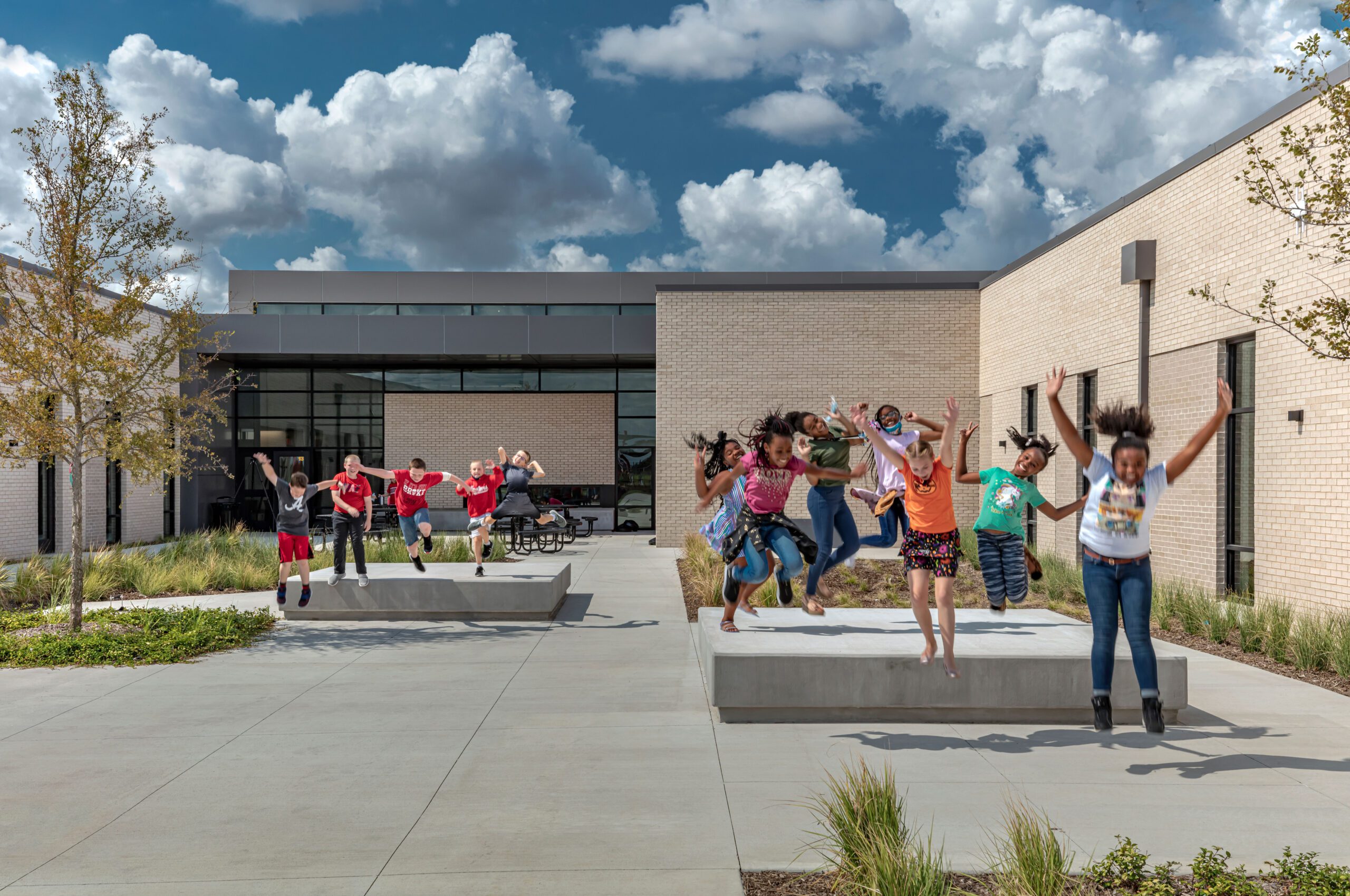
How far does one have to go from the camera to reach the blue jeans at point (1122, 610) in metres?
4.87

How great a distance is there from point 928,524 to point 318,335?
2302cm

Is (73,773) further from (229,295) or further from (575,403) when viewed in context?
(229,295)

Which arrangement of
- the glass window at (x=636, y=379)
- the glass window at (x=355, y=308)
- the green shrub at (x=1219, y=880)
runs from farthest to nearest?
the glass window at (x=355, y=308) < the glass window at (x=636, y=379) < the green shrub at (x=1219, y=880)

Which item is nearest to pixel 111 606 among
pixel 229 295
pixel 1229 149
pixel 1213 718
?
pixel 1213 718

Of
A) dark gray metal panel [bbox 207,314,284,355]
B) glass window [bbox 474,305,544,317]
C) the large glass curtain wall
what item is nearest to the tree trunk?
dark gray metal panel [bbox 207,314,284,355]

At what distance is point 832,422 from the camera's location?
7148 mm

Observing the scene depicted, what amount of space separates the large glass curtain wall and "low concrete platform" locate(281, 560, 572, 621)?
16432 mm

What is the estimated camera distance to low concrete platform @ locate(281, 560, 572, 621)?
39.2 ft

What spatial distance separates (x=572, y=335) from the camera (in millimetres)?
25250

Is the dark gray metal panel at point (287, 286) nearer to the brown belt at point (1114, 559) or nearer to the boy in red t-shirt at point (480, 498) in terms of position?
the boy in red t-shirt at point (480, 498)

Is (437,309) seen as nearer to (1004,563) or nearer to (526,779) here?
(1004,563)

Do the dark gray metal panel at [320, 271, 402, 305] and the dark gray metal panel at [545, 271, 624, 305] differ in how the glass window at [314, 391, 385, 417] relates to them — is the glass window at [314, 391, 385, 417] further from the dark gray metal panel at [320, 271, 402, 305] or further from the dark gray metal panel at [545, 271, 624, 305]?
the dark gray metal panel at [545, 271, 624, 305]

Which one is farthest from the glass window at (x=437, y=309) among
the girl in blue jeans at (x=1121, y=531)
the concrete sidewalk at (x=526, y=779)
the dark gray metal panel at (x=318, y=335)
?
the girl in blue jeans at (x=1121, y=531)

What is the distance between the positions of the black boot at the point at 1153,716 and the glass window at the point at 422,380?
26498 millimetres
